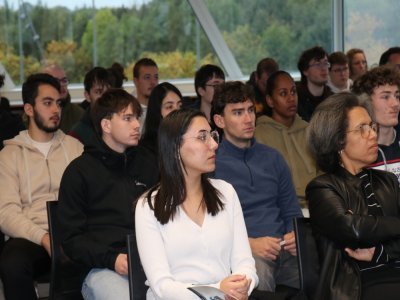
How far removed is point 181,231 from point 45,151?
172cm

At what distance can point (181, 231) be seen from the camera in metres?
3.09

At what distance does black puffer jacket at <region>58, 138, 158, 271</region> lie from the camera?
11.7 feet

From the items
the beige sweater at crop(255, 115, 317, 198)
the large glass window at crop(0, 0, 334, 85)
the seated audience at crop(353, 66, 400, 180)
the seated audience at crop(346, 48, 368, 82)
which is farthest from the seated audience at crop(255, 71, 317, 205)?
the large glass window at crop(0, 0, 334, 85)

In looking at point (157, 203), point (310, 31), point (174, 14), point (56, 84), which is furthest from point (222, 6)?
point (157, 203)

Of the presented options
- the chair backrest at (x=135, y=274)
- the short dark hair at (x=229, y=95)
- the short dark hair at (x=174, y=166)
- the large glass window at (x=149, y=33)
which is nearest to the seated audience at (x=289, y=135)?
the short dark hair at (x=229, y=95)

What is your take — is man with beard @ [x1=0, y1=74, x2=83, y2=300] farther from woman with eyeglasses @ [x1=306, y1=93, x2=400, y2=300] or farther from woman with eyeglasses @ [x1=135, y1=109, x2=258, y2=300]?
woman with eyeglasses @ [x1=306, y1=93, x2=400, y2=300]

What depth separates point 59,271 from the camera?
376 centimetres

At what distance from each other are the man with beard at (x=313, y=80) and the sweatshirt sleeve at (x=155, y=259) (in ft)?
12.2

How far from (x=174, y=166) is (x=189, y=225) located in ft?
0.84

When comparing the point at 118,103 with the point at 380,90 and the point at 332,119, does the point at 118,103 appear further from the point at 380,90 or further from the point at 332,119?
the point at 380,90

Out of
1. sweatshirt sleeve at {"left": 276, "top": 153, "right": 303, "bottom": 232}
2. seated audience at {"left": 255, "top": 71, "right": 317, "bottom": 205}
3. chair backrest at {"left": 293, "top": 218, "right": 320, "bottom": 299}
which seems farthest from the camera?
seated audience at {"left": 255, "top": 71, "right": 317, "bottom": 205}

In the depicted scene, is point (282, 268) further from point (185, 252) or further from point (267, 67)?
point (267, 67)

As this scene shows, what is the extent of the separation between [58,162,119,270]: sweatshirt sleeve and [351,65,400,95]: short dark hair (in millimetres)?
1573

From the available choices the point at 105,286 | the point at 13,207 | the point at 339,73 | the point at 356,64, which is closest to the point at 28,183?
the point at 13,207
